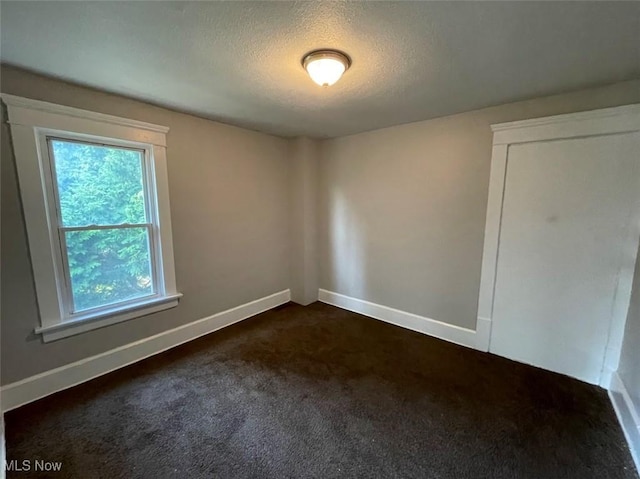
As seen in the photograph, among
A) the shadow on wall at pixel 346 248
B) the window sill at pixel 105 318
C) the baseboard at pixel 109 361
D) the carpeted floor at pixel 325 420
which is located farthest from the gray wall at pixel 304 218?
the window sill at pixel 105 318

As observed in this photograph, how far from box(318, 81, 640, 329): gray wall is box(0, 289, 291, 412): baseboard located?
5.03ft

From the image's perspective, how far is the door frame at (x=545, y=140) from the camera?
1943 mm

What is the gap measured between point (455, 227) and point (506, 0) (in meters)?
1.87

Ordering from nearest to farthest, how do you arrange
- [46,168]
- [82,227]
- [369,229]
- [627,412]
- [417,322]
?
[627,412] → [46,168] → [82,227] → [417,322] → [369,229]

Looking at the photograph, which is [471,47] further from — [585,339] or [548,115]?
[585,339]

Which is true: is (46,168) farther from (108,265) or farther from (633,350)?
(633,350)

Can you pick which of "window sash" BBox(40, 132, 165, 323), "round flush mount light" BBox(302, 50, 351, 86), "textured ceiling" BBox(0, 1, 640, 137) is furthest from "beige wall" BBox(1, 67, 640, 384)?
"round flush mount light" BBox(302, 50, 351, 86)

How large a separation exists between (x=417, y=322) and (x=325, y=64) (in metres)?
2.64

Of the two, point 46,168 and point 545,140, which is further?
point 545,140

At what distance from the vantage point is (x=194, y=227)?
2.83m

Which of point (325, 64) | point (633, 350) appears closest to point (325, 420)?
point (633, 350)

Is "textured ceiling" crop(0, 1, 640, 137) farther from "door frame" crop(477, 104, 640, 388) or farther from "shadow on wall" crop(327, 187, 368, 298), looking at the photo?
"shadow on wall" crop(327, 187, 368, 298)

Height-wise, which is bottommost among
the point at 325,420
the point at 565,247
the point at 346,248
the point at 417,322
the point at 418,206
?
the point at 325,420

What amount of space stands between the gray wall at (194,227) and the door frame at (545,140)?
2372 mm
